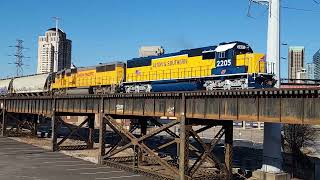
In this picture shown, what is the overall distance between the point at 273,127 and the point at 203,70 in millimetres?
7425

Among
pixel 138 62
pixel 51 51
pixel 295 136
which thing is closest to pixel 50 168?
pixel 138 62

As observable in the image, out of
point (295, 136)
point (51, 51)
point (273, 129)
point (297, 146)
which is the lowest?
point (297, 146)

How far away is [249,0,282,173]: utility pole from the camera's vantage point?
3105 centimetres

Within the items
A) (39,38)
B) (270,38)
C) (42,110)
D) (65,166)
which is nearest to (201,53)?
(270,38)

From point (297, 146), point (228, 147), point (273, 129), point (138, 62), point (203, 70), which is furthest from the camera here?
point (297, 146)

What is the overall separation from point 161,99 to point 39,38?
170017mm

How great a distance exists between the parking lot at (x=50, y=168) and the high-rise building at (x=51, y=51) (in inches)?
4346

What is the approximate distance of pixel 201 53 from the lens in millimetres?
33938

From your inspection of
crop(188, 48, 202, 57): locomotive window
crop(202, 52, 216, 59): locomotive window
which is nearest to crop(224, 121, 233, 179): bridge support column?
crop(202, 52, 216, 59): locomotive window

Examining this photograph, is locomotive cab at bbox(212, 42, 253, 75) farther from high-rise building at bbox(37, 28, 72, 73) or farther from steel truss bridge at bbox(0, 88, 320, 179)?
high-rise building at bbox(37, 28, 72, 73)

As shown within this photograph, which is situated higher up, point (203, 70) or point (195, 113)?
point (203, 70)

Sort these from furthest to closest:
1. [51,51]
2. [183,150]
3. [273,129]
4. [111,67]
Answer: [51,51]
[111,67]
[273,129]
[183,150]

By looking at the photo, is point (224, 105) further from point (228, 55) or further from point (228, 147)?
point (228, 55)

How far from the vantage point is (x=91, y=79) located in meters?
48.5
